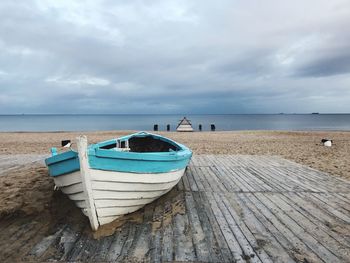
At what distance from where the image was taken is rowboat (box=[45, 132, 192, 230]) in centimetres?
340

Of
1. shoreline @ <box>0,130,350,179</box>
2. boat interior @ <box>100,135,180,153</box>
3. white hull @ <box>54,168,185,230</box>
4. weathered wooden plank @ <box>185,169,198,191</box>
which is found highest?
boat interior @ <box>100,135,180,153</box>

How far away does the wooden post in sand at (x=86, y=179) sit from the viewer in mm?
3256

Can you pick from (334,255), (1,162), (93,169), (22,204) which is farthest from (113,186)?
(1,162)

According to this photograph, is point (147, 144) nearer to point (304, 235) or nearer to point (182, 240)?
point (182, 240)

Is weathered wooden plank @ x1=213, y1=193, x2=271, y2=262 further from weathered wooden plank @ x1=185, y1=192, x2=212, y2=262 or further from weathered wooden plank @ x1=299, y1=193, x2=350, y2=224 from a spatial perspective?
weathered wooden plank @ x1=299, y1=193, x2=350, y2=224

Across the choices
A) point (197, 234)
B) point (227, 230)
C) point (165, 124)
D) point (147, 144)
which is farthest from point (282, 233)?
point (165, 124)

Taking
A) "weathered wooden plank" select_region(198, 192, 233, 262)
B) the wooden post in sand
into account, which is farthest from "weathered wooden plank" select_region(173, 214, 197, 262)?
the wooden post in sand

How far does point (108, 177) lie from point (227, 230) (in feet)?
5.94

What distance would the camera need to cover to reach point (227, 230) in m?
3.62

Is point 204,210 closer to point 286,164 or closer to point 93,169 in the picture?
point 93,169

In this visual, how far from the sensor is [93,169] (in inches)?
134

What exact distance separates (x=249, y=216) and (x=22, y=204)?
3.80 meters

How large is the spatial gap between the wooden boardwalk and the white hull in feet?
0.89

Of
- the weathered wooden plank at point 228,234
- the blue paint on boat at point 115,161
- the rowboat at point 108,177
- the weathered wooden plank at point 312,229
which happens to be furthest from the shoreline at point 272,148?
the rowboat at point 108,177
